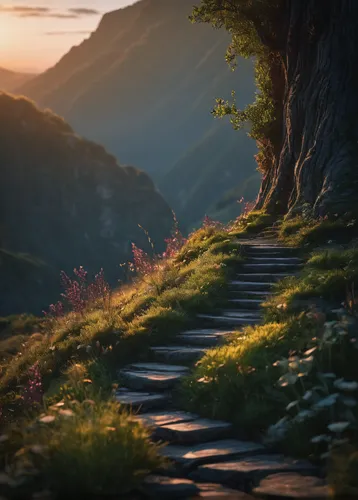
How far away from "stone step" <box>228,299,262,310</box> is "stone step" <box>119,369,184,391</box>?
8.99 ft

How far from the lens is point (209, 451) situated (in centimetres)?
572

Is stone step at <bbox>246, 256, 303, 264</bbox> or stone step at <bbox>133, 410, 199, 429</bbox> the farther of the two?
stone step at <bbox>246, 256, 303, 264</bbox>

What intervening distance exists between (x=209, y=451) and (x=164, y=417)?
2.89 ft

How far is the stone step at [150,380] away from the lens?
7.37 metres

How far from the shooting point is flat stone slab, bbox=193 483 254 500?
4828mm

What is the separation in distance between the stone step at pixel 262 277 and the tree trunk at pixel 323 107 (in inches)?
119

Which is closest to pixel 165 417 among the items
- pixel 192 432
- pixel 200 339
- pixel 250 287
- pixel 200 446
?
pixel 192 432

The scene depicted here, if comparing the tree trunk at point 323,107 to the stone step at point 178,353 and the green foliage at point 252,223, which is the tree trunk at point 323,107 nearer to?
the green foliage at point 252,223

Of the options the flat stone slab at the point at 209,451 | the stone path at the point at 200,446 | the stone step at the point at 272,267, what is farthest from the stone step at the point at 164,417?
the stone step at the point at 272,267

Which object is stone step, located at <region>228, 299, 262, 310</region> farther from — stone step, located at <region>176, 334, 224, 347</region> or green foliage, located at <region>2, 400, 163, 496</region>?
green foliage, located at <region>2, 400, 163, 496</region>

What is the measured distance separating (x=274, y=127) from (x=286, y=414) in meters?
15.7

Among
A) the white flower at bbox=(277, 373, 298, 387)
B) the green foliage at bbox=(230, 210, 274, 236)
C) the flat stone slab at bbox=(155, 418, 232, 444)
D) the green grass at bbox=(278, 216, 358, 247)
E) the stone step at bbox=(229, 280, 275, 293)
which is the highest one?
the green foliage at bbox=(230, 210, 274, 236)

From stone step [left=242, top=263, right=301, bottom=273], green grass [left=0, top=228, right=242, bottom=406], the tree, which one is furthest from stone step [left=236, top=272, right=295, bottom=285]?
the tree

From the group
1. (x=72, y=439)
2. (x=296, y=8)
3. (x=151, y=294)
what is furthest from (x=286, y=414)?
(x=296, y=8)
